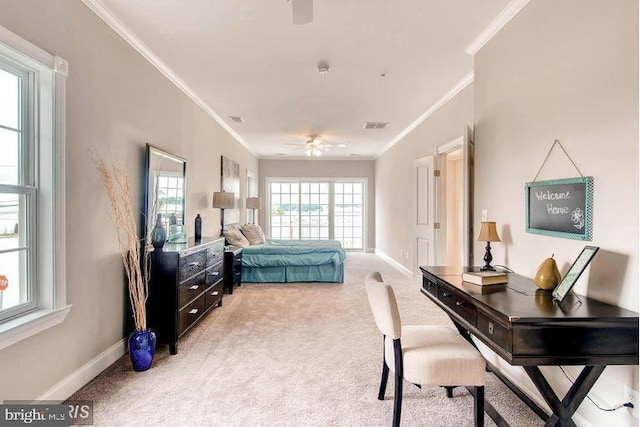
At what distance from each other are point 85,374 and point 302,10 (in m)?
2.81

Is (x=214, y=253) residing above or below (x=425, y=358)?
above

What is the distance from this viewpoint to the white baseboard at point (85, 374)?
7.22 ft

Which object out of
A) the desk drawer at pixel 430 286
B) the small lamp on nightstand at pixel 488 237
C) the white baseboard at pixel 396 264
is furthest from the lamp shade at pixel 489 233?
the white baseboard at pixel 396 264

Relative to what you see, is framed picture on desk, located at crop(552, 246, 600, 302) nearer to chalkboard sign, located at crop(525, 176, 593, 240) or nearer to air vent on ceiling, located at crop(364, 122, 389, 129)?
chalkboard sign, located at crop(525, 176, 593, 240)

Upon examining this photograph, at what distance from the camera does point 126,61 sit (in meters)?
2.99

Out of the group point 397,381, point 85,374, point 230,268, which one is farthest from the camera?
point 230,268

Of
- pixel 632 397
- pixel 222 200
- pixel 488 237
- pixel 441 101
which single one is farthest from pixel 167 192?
pixel 632 397

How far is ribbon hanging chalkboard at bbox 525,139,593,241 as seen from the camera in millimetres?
1896

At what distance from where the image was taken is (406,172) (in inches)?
267

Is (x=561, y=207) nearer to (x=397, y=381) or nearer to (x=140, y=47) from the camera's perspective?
(x=397, y=381)

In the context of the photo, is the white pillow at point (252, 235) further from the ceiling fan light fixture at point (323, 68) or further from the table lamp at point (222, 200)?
the ceiling fan light fixture at point (323, 68)

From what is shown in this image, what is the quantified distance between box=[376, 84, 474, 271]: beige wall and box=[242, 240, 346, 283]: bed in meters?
1.38

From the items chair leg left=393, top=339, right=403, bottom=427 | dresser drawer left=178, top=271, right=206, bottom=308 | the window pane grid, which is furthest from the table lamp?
chair leg left=393, top=339, right=403, bottom=427

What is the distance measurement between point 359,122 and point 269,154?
4.15 metres
